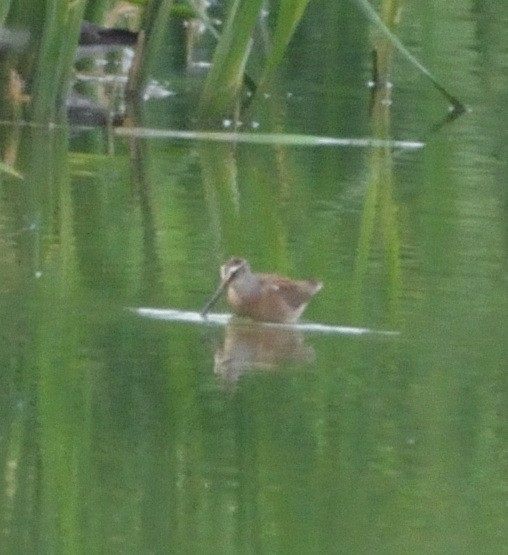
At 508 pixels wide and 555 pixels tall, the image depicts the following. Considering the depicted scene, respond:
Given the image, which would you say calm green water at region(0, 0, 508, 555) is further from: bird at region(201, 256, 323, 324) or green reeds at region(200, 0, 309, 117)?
green reeds at region(200, 0, 309, 117)

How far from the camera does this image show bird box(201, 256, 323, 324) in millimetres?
6305

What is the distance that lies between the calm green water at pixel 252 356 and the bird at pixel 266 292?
0.07 metres

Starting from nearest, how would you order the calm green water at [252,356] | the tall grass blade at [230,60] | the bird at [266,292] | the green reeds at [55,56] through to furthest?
the calm green water at [252,356] < the bird at [266,292] < the green reeds at [55,56] < the tall grass blade at [230,60]

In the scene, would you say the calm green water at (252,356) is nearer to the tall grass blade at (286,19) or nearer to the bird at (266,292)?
the bird at (266,292)

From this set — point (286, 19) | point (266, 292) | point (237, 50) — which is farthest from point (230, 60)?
point (266, 292)

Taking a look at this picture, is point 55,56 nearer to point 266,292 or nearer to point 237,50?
point 237,50

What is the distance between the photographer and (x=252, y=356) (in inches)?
237

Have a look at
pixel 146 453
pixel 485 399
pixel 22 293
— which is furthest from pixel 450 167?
pixel 146 453

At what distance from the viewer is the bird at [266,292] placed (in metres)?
6.30

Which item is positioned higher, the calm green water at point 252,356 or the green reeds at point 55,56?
the green reeds at point 55,56

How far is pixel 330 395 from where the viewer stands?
18.2ft

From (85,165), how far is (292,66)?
394 centimetres

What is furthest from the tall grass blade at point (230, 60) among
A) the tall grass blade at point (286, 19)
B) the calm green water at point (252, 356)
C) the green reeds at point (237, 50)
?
the calm green water at point (252, 356)

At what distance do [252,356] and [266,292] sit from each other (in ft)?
1.07
